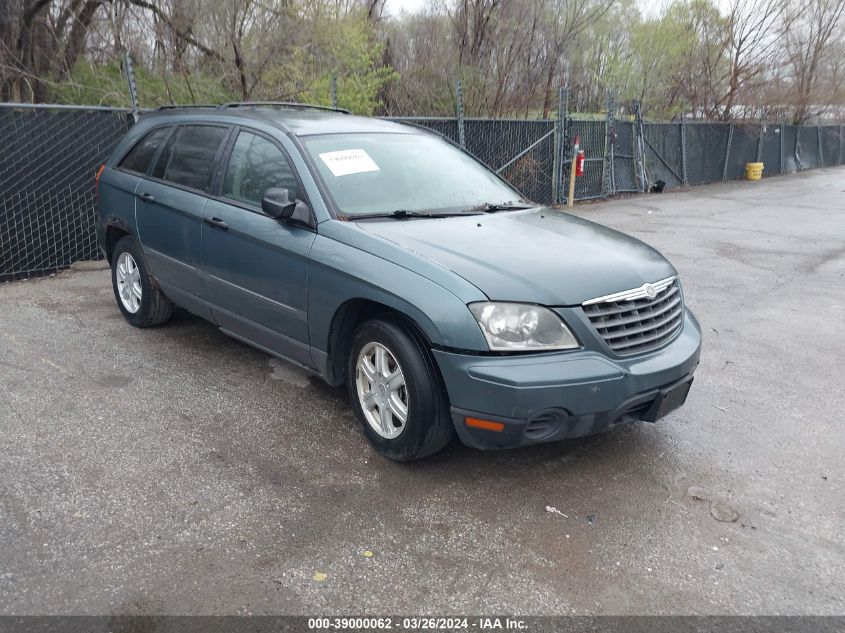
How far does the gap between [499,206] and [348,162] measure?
99cm

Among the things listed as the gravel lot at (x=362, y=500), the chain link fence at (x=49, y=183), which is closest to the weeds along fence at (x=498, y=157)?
the chain link fence at (x=49, y=183)

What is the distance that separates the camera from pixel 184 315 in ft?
19.6

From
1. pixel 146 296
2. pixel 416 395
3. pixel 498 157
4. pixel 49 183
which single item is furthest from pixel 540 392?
pixel 498 157

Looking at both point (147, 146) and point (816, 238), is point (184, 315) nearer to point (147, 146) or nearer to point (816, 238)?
point (147, 146)

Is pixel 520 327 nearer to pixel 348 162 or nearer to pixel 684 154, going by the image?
pixel 348 162

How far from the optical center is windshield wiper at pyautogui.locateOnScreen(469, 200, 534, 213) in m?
4.30

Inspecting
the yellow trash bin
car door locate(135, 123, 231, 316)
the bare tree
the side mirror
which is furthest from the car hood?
the bare tree

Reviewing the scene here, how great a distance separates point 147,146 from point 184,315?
1432 millimetres

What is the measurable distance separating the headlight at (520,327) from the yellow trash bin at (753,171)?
23.1 m

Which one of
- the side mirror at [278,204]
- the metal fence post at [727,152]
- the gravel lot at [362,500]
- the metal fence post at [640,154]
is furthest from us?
the metal fence post at [727,152]

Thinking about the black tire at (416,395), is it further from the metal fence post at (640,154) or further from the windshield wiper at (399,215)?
the metal fence post at (640,154)

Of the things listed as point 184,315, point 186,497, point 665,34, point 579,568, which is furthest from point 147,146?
point 665,34

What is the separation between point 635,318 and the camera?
11.1ft

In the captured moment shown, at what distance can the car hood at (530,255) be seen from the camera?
3.22 m
